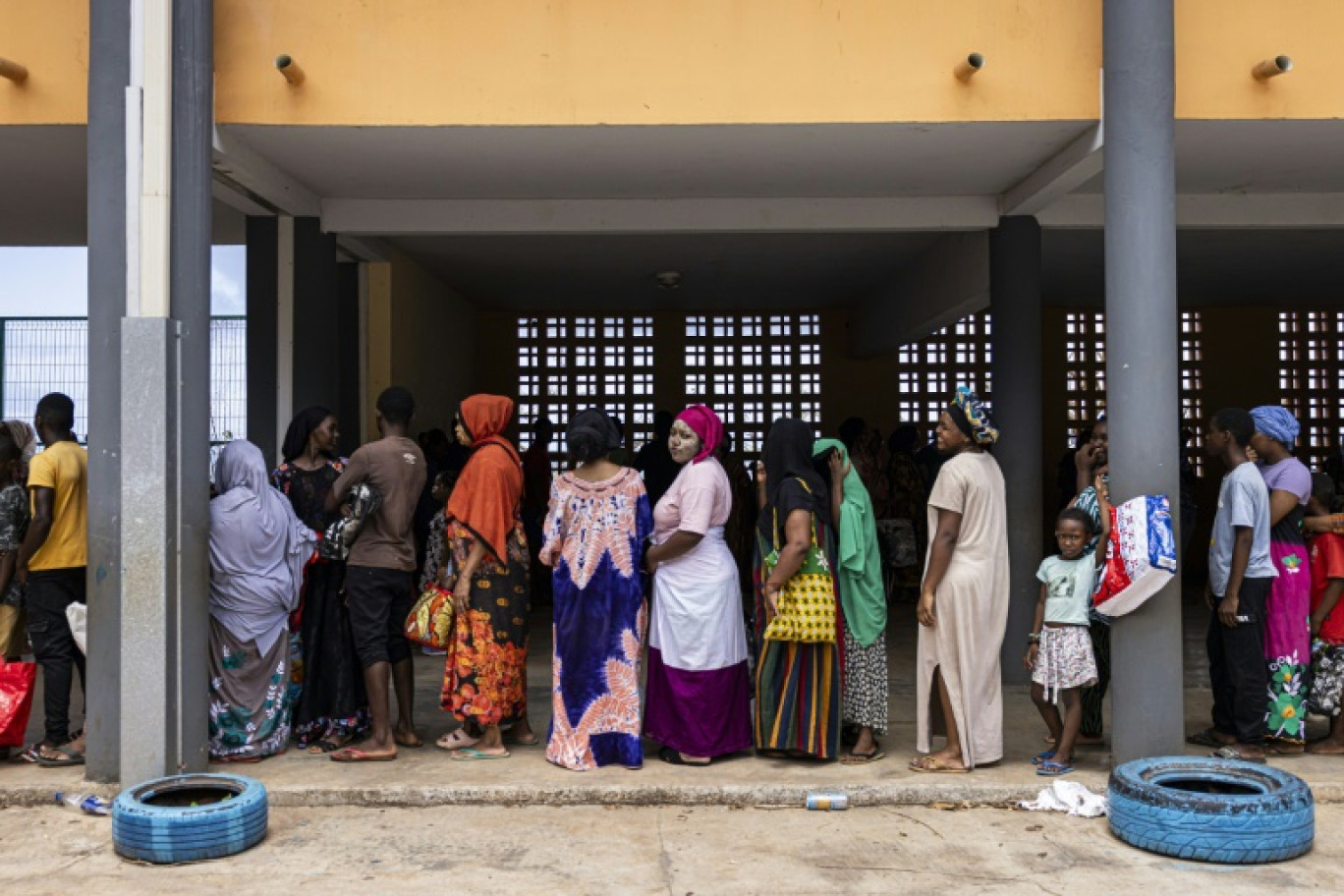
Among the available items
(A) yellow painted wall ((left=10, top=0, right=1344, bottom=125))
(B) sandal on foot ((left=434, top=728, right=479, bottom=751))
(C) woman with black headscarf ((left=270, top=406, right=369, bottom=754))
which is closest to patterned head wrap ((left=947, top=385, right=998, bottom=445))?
(A) yellow painted wall ((left=10, top=0, right=1344, bottom=125))

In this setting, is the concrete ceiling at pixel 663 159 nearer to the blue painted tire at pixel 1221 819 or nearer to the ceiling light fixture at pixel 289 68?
the ceiling light fixture at pixel 289 68

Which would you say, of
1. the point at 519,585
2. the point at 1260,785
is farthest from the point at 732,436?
the point at 1260,785

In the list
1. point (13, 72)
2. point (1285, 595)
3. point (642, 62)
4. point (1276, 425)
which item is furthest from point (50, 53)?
point (1285, 595)

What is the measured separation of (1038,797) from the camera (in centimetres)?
503

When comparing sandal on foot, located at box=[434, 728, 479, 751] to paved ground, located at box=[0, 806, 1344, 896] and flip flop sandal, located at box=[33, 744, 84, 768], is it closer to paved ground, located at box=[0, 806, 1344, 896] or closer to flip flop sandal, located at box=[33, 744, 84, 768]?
paved ground, located at box=[0, 806, 1344, 896]

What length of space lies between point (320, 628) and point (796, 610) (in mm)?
2203

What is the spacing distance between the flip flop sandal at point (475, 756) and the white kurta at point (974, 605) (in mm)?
1931

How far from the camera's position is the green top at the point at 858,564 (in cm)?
541

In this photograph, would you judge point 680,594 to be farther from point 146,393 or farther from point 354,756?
point 146,393

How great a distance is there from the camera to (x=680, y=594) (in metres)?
5.44

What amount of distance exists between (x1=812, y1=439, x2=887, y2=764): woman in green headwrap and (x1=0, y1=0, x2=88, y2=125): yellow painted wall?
3628 millimetres

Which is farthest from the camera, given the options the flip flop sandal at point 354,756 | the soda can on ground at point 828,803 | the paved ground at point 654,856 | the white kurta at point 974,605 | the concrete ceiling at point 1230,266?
the concrete ceiling at point 1230,266

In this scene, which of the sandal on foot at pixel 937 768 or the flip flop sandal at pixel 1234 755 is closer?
the sandal on foot at pixel 937 768

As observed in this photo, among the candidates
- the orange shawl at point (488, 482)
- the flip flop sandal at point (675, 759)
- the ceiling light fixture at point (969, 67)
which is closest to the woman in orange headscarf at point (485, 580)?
the orange shawl at point (488, 482)
